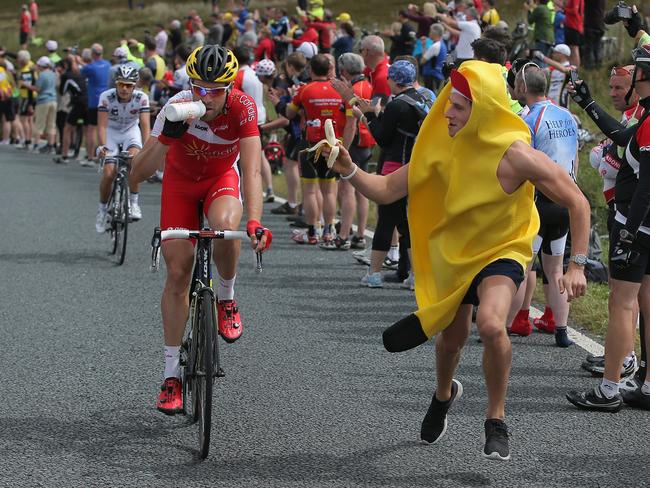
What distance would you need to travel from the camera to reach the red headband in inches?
229

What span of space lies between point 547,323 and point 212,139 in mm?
3803

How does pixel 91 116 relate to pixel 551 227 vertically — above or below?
above

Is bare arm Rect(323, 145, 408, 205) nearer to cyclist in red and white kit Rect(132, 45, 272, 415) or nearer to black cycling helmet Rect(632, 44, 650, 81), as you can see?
cyclist in red and white kit Rect(132, 45, 272, 415)

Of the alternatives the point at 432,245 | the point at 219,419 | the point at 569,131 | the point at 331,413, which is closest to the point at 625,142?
the point at 569,131

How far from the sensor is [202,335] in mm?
6180

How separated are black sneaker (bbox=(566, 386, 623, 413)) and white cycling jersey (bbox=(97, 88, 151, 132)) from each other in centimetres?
760

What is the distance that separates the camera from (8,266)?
12.6m

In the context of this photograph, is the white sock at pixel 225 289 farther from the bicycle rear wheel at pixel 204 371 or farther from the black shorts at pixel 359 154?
the black shorts at pixel 359 154

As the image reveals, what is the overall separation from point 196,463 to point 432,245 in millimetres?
1633

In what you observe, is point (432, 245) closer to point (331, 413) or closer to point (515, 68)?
point (331, 413)

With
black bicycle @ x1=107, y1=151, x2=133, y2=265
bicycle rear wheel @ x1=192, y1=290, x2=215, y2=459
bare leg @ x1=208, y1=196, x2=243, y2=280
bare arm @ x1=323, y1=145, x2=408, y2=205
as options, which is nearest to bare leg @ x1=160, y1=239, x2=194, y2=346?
bare leg @ x1=208, y1=196, x2=243, y2=280

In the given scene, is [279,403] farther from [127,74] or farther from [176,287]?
[127,74]

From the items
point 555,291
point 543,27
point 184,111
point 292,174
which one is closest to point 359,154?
point 292,174

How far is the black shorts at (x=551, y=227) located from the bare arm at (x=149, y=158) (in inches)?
133
